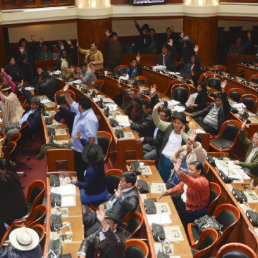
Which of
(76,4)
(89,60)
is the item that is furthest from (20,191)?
(76,4)

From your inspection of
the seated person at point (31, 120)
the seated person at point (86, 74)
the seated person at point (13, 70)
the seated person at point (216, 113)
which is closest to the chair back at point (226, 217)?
the seated person at point (216, 113)

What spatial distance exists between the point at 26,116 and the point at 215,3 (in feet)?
27.7

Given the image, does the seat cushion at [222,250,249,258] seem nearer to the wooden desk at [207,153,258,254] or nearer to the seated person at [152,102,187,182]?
the wooden desk at [207,153,258,254]

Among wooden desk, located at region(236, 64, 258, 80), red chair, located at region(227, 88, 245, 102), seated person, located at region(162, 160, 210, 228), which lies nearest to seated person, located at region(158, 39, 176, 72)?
wooden desk, located at region(236, 64, 258, 80)

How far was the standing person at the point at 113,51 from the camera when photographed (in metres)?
13.0

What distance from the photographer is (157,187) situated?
244 inches

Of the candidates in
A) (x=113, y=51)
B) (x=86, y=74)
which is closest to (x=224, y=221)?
(x=86, y=74)

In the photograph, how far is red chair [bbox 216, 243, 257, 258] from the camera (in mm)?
4578

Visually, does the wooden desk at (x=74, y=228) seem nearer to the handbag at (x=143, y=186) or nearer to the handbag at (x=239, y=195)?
the handbag at (x=143, y=186)

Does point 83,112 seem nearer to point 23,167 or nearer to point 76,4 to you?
point 23,167

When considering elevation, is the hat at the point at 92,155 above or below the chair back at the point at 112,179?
above

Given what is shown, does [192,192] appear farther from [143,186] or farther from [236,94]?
[236,94]

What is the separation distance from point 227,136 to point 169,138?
2130mm

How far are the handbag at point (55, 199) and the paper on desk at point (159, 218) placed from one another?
130 centimetres
